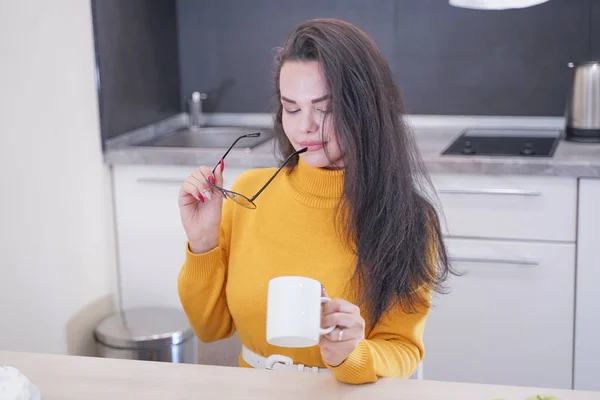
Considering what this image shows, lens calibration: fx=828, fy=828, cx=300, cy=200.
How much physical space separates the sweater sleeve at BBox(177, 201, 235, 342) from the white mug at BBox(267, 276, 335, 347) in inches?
19.4

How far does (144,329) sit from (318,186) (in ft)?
3.51

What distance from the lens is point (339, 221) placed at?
1.45m

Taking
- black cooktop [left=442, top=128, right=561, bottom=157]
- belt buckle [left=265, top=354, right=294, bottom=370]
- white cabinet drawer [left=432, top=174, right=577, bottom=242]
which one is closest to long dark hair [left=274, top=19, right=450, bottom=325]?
belt buckle [left=265, top=354, right=294, bottom=370]

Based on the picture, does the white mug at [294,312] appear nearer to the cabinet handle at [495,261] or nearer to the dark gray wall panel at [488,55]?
the cabinet handle at [495,261]

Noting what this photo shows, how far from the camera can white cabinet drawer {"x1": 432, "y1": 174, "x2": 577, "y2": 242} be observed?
2.31 metres

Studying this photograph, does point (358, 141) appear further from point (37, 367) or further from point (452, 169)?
point (452, 169)

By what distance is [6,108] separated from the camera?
2.09 m

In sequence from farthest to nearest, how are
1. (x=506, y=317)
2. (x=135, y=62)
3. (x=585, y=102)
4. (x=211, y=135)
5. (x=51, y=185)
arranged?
(x=211, y=135), (x=135, y=62), (x=585, y=102), (x=506, y=317), (x=51, y=185)

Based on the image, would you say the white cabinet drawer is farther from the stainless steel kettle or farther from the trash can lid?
the trash can lid

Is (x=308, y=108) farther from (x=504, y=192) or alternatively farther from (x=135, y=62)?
(x=135, y=62)

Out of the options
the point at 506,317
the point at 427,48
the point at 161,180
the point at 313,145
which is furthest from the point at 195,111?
the point at 313,145

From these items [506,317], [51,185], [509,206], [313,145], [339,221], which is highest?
[313,145]

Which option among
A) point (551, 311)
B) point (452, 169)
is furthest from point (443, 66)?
point (551, 311)

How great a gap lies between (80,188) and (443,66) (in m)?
1.34
